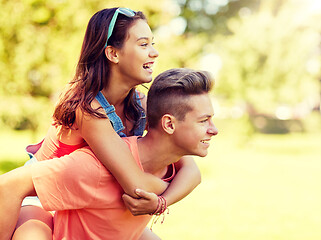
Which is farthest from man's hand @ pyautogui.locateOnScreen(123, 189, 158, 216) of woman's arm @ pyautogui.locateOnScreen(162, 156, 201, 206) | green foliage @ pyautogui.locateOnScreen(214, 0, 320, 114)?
green foliage @ pyautogui.locateOnScreen(214, 0, 320, 114)

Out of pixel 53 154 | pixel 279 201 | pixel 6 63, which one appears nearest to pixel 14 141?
pixel 6 63

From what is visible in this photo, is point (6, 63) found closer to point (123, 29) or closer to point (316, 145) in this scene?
point (123, 29)

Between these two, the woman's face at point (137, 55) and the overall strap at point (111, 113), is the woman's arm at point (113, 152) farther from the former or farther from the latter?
the woman's face at point (137, 55)

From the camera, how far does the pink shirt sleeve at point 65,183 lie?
2299 mm

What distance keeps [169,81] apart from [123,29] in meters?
0.45

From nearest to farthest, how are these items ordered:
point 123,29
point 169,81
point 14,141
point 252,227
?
1. point 169,81
2. point 123,29
3. point 252,227
4. point 14,141

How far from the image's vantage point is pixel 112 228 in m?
2.46


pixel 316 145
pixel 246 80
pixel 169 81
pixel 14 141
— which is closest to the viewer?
pixel 169 81

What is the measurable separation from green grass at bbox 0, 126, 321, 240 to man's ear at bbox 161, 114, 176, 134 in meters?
6.45

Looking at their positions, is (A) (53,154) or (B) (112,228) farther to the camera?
(A) (53,154)

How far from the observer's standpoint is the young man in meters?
2.32

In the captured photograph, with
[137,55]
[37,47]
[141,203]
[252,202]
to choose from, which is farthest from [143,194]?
[252,202]

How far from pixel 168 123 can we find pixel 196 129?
15 centimetres

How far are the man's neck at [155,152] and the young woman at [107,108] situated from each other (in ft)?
0.25
